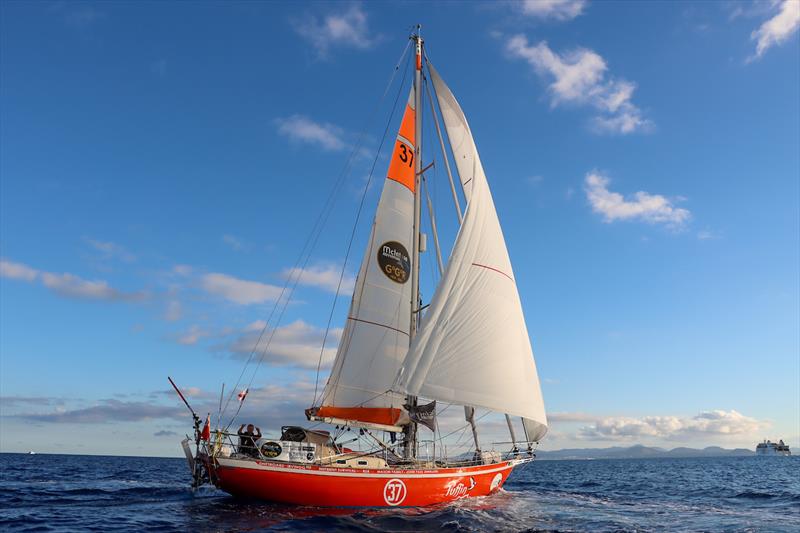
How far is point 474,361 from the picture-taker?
19.9 meters

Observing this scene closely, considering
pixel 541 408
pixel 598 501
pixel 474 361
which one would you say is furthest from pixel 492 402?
pixel 598 501

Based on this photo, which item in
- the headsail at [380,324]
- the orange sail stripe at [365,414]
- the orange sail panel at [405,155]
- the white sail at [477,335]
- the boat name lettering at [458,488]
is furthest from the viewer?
the orange sail panel at [405,155]

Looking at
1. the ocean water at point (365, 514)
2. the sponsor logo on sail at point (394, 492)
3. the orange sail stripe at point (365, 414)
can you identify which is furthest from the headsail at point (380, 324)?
the ocean water at point (365, 514)

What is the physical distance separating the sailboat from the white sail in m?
0.04

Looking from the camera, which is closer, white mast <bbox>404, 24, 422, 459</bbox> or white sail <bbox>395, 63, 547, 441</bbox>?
white sail <bbox>395, 63, 547, 441</bbox>

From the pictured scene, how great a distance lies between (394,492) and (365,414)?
12.1 ft

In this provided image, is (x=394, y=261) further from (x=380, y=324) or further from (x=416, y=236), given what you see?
(x=380, y=324)

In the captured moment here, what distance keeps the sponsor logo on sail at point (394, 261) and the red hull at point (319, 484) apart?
785cm

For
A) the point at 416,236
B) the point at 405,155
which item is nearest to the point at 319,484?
the point at 416,236

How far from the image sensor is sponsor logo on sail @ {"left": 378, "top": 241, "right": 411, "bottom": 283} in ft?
77.5

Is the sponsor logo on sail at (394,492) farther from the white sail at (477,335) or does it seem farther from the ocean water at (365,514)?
the white sail at (477,335)

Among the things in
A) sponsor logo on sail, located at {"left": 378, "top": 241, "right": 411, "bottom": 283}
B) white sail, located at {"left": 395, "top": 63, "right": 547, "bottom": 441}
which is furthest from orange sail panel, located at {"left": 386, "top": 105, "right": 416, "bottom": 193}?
white sail, located at {"left": 395, "top": 63, "right": 547, "bottom": 441}

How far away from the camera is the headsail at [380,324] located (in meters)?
22.3

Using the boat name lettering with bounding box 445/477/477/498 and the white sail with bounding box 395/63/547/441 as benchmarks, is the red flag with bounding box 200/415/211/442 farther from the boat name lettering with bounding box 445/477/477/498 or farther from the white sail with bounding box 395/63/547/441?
the boat name lettering with bounding box 445/477/477/498
